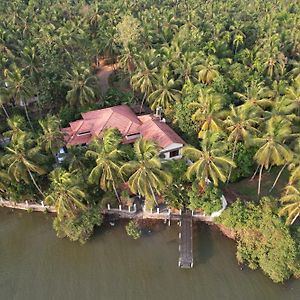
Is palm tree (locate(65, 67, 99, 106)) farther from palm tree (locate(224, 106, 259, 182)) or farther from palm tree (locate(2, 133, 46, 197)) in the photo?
palm tree (locate(224, 106, 259, 182))

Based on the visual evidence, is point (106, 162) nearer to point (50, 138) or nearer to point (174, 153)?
point (50, 138)

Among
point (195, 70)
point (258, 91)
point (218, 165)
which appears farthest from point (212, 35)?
point (218, 165)

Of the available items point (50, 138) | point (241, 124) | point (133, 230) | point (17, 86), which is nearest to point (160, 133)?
point (241, 124)

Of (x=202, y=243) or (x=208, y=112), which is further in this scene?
(x=208, y=112)

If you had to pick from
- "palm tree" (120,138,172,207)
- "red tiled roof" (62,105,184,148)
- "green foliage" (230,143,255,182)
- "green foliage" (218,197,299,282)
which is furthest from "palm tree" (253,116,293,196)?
"red tiled roof" (62,105,184,148)

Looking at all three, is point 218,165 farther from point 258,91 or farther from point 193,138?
point 258,91
